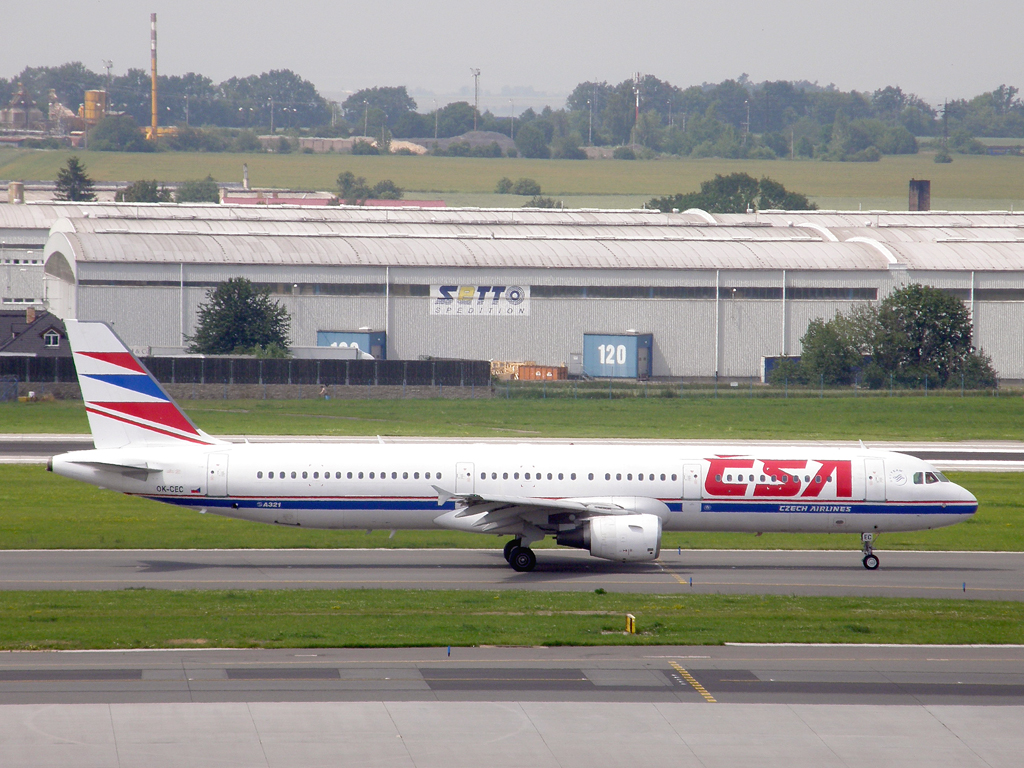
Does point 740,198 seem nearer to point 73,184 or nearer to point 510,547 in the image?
point 73,184

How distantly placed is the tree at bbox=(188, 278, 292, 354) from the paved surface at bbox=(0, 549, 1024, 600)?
5374 centimetres

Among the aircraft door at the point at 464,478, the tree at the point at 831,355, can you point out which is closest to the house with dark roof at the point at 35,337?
the tree at the point at 831,355

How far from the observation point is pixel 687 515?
114ft

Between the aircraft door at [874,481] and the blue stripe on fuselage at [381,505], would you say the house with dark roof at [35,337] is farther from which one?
the aircraft door at [874,481]

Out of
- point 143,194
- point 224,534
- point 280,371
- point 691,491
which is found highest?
point 143,194

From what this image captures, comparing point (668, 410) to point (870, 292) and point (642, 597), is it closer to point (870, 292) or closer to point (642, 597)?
point (870, 292)

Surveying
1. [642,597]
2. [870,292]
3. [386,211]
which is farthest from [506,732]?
[386,211]

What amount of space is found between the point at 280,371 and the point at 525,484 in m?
47.8

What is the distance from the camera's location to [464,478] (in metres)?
34.7

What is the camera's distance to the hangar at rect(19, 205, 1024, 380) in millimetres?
92812

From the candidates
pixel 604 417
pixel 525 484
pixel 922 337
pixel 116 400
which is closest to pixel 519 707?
pixel 525 484

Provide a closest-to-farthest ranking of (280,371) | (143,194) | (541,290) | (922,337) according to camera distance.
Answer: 1. (280,371)
2. (922,337)
3. (541,290)
4. (143,194)

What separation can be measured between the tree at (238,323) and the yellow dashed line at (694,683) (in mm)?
68193

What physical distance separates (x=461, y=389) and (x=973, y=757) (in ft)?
207
